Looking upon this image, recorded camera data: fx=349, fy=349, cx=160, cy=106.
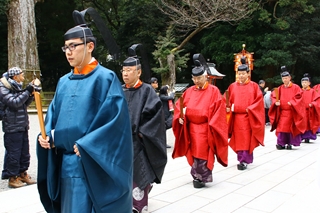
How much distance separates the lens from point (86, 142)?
2.51m

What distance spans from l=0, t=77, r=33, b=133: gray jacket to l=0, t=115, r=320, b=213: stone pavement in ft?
3.29

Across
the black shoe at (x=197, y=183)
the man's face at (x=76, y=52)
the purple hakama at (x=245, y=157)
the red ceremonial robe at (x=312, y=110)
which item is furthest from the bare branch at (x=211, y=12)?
the man's face at (x=76, y=52)

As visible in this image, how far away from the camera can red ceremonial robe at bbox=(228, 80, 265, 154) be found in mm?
6781

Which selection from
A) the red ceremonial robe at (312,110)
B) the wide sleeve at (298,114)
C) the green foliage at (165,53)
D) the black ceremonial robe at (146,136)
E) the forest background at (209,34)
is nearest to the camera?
the black ceremonial robe at (146,136)

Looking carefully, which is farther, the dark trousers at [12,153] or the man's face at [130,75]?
the dark trousers at [12,153]

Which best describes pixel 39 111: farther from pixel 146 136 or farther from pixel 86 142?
pixel 146 136

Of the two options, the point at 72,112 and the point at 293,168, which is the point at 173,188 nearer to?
the point at 293,168

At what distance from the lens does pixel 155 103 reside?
4.25 metres

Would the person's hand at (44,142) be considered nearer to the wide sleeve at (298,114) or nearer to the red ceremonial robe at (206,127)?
the red ceremonial robe at (206,127)

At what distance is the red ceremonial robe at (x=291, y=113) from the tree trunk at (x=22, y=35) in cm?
1340

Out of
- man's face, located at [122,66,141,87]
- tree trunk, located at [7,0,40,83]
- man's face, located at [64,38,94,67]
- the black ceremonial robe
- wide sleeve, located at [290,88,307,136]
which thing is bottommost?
wide sleeve, located at [290,88,307,136]

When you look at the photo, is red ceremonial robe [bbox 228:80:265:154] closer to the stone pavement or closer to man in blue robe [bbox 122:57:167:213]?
the stone pavement

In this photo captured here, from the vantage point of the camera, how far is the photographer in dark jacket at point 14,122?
5.45 meters

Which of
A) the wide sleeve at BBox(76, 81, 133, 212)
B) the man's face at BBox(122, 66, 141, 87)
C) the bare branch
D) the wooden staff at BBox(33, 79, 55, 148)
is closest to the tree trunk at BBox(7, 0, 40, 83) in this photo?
the bare branch
